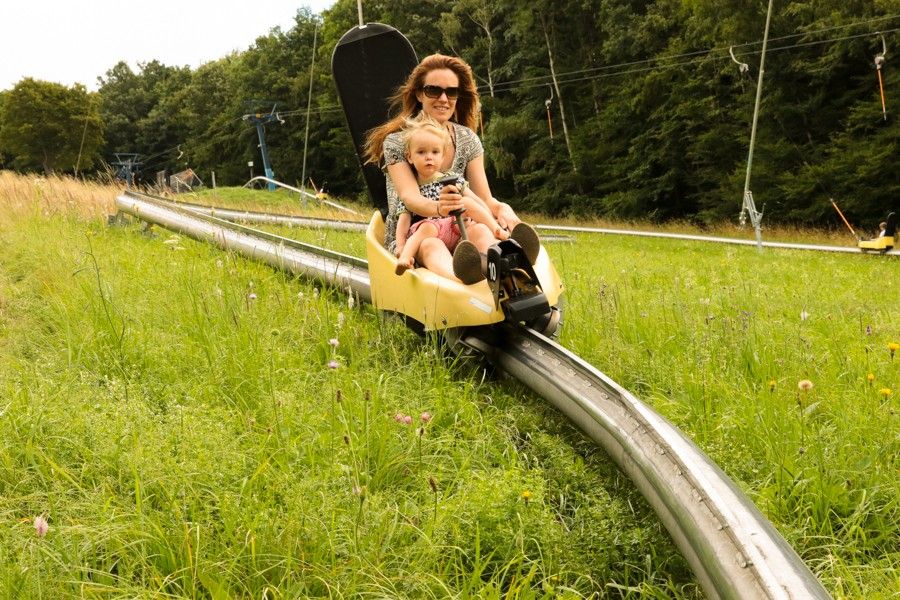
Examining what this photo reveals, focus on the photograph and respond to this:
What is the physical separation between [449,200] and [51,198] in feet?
21.7

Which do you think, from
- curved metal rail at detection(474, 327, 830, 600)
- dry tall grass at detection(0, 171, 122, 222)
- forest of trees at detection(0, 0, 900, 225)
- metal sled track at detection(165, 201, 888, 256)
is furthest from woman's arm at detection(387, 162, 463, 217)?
forest of trees at detection(0, 0, 900, 225)

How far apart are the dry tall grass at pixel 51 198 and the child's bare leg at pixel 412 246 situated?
4.98m

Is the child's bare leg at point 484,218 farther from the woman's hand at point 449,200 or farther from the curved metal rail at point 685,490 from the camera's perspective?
the curved metal rail at point 685,490

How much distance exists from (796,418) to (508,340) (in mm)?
1066

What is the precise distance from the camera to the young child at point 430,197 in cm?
333

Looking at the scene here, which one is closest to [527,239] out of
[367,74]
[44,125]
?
[367,74]

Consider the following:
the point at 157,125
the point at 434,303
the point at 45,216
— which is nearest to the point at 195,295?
the point at 434,303

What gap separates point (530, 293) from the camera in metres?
2.90

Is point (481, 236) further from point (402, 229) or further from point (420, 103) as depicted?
point (420, 103)

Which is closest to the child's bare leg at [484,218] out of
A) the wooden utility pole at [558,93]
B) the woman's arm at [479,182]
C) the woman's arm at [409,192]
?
the woman's arm at [409,192]

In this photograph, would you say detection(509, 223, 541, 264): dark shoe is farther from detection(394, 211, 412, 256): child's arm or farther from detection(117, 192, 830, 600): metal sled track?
detection(394, 211, 412, 256): child's arm

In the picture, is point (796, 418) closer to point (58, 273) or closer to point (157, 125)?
point (58, 273)

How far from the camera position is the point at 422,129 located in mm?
3480

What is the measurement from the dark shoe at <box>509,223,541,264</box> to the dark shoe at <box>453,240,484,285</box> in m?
0.21
